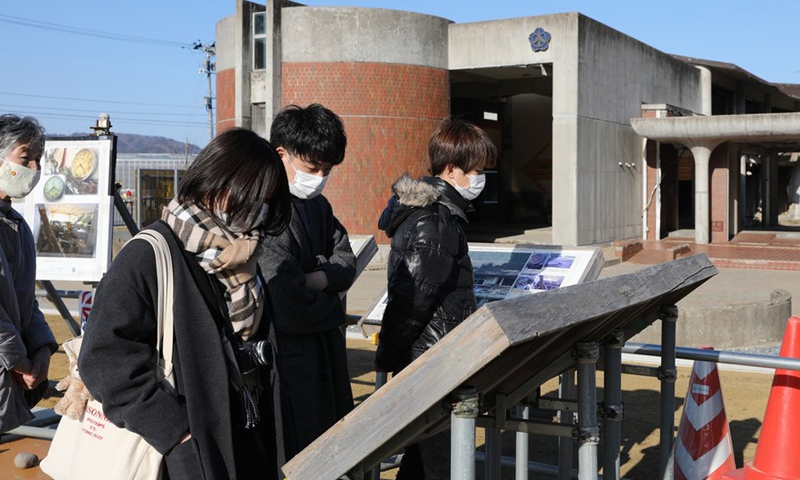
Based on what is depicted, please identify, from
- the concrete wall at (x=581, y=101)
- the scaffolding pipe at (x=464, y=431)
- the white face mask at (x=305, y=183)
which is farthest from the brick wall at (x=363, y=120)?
the scaffolding pipe at (x=464, y=431)

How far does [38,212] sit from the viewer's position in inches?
279

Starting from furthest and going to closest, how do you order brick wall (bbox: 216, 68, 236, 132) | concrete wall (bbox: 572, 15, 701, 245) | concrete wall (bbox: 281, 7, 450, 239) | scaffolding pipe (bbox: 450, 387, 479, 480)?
1. brick wall (bbox: 216, 68, 236, 132)
2. concrete wall (bbox: 572, 15, 701, 245)
3. concrete wall (bbox: 281, 7, 450, 239)
4. scaffolding pipe (bbox: 450, 387, 479, 480)

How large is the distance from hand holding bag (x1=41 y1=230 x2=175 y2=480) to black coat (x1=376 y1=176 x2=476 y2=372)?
4.18 feet

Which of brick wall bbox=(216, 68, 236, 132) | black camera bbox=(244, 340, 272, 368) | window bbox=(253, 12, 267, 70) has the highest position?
window bbox=(253, 12, 267, 70)

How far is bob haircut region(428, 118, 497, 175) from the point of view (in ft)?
11.9

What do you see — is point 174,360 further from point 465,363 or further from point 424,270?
point 424,270

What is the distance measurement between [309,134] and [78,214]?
4.05 m

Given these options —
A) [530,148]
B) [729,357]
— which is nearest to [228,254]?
[729,357]

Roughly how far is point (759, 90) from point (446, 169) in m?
37.6

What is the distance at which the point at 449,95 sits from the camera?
901 inches

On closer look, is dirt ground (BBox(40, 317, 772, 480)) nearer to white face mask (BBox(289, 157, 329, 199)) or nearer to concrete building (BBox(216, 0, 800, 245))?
white face mask (BBox(289, 157, 329, 199))

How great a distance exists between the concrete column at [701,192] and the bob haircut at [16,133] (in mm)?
22545

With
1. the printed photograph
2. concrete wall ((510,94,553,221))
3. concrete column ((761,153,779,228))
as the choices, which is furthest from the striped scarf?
concrete column ((761,153,779,228))

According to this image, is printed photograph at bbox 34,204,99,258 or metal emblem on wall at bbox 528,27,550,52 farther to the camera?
metal emblem on wall at bbox 528,27,550,52
